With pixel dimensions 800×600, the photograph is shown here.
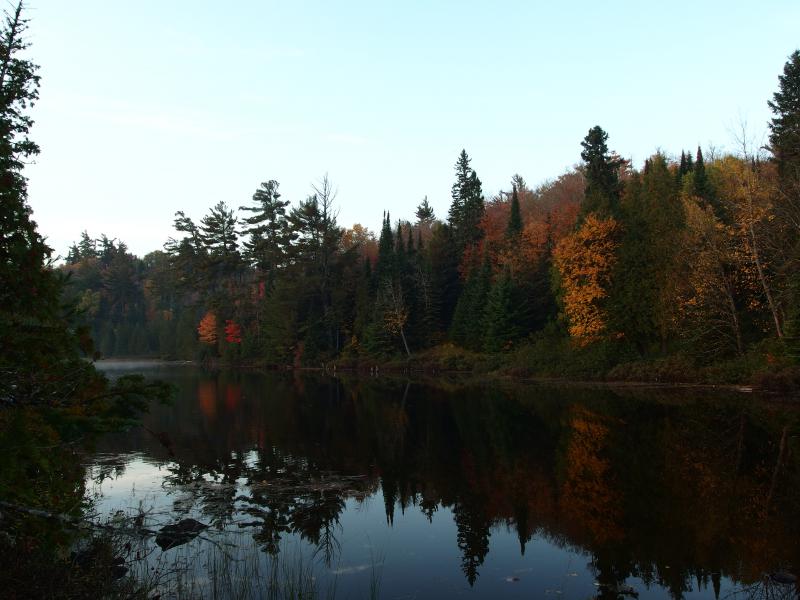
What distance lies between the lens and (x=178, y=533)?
10141 millimetres

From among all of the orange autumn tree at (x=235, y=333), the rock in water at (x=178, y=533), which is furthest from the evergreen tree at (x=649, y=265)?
the orange autumn tree at (x=235, y=333)

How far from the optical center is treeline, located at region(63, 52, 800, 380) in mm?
33344

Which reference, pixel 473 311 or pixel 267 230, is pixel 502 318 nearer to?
pixel 473 311

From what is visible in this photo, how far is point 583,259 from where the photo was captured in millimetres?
42062

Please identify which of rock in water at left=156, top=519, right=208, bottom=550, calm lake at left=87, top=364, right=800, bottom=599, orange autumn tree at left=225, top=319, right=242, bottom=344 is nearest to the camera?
calm lake at left=87, top=364, right=800, bottom=599

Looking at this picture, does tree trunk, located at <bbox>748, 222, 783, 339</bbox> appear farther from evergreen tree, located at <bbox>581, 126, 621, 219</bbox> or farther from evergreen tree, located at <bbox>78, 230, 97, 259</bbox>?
evergreen tree, located at <bbox>78, 230, 97, 259</bbox>

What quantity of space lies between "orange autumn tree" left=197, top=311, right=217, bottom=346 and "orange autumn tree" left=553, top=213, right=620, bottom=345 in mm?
55992

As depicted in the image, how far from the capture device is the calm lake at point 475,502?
8.63 metres

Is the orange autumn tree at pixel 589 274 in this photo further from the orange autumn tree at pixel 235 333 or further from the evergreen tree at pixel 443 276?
the orange autumn tree at pixel 235 333

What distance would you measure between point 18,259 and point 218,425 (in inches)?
750

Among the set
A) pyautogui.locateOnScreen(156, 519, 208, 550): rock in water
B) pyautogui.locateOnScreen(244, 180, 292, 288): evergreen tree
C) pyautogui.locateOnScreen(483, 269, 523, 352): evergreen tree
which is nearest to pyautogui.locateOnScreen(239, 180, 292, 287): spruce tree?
pyautogui.locateOnScreen(244, 180, 292, 288): evergreen tree

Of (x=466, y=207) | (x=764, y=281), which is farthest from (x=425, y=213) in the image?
(x=764, y=281)

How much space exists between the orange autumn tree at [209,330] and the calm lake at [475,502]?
6163 cm

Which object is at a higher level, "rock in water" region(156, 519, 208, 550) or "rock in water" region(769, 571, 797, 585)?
"rock in water" region(156, 519, 208, 550)
